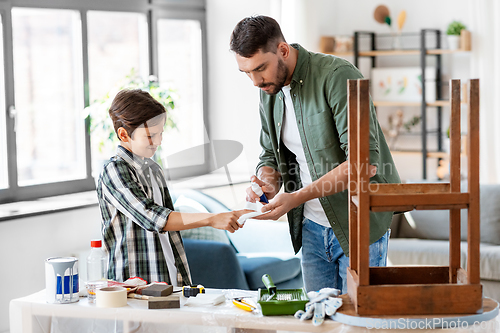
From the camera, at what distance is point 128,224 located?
163cm

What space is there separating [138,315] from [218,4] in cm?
328

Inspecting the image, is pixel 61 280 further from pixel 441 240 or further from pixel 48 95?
pixel 441 240

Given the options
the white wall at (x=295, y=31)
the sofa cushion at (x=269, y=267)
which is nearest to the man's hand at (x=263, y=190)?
the sofa cushion at (x=269, y=267)

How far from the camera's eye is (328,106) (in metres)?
1.64

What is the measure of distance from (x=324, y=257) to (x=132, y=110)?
0.71 m

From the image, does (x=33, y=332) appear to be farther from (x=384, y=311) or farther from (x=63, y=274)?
(x=384, y=311)

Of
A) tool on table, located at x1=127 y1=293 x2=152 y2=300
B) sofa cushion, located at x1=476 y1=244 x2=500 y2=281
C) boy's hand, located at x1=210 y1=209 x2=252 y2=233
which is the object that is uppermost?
boy's hand, located at x1=210 y1=209 x2=252 y2=233

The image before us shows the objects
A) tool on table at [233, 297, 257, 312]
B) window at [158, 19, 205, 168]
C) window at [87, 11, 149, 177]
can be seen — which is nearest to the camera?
tool on table at [233, 297, 257, 312]

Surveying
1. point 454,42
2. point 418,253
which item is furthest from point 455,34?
point 418,253

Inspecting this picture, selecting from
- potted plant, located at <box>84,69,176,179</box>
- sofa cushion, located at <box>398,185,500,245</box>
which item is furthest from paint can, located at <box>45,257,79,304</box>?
sofa cushion, located at <box>398,185,500,245</box>

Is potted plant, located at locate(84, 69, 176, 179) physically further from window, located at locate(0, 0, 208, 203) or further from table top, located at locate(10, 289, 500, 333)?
table top, located at locate(10, 289, 500, 333)

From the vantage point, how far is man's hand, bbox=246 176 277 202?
163 centimetres

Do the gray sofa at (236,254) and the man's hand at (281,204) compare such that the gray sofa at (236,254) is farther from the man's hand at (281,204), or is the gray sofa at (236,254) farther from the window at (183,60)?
the window at (183,60)

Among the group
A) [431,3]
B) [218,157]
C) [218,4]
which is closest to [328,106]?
[218,157]
